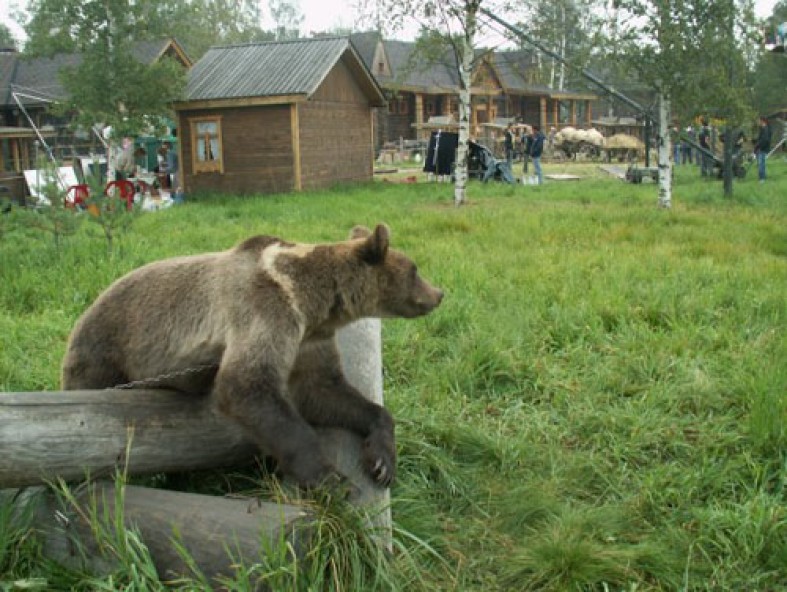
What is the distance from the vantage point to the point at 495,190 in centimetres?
2084

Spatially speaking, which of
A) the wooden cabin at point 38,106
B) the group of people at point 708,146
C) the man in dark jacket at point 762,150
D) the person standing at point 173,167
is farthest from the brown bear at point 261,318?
the wooden cabin at point 38,106

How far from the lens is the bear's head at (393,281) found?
3.80 metres

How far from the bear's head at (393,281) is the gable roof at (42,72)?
27.4 metres

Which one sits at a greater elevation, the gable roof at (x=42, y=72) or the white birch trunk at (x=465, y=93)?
the gable roof at (x=42, y=72)

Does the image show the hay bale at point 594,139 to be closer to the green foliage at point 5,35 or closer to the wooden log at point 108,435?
the wooden log at point 108,435

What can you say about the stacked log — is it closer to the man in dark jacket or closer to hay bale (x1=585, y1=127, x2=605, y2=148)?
the man in dark jacket

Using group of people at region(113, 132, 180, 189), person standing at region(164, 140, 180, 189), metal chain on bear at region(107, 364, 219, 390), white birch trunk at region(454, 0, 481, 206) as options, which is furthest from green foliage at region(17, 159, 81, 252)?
group of people at region(113, 132, 180, 189)

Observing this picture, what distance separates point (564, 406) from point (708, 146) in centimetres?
2821

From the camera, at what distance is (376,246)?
3.79 metres

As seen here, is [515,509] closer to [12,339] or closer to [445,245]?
[12,339]

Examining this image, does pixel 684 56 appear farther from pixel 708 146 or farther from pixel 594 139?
pixel 594 139

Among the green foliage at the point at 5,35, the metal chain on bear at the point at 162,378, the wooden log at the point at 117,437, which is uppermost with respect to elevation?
the green foliage at the point at 5,35

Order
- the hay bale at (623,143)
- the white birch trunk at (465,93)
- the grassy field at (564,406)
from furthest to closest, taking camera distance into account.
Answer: the hay bale at (623,143) → the white birch trunk at (465,93) → the grassy field at (564,406)

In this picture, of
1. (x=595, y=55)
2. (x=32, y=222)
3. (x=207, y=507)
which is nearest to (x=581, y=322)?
(x=207, y=507)
